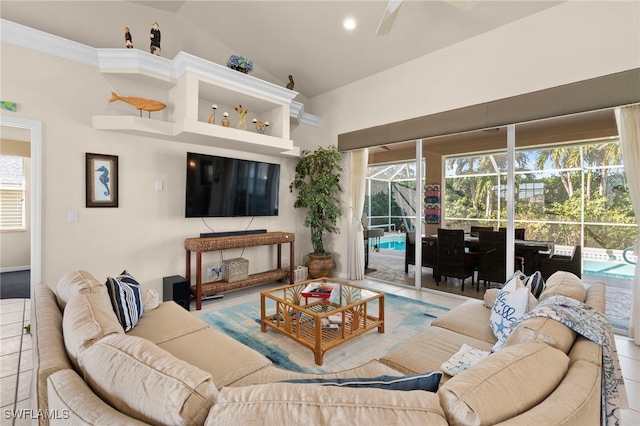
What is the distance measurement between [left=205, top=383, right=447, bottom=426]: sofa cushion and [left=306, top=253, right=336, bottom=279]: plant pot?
4344 mm

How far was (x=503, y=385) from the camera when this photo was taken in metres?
0.86

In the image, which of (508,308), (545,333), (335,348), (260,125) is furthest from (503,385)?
(260,125)

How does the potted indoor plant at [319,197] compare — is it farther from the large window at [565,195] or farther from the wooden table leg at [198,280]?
the large window at [565,195]

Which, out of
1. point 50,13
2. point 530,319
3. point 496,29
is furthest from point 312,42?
point 530,319

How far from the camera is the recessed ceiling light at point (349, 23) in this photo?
3.83 metres

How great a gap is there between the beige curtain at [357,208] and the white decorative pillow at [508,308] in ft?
10.2

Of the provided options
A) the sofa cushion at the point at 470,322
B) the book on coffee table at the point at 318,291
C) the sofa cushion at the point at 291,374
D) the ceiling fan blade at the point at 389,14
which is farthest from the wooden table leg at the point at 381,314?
the ceiling fan blade at the point at 389,14

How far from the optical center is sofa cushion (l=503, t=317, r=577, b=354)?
119 centimetres

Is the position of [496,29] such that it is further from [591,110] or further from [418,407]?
[418,407]

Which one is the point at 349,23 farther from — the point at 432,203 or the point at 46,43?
the point at 46,43

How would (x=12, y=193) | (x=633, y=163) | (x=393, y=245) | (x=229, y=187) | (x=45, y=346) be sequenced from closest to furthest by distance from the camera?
(x=45, y=346) → (x=633, y=163) → (x=229, y=187) → (x=393, y=245) → (x=12, y=193)

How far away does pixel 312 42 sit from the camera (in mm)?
4328

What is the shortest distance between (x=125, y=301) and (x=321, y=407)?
1.88 meters

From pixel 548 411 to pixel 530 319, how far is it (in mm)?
677
